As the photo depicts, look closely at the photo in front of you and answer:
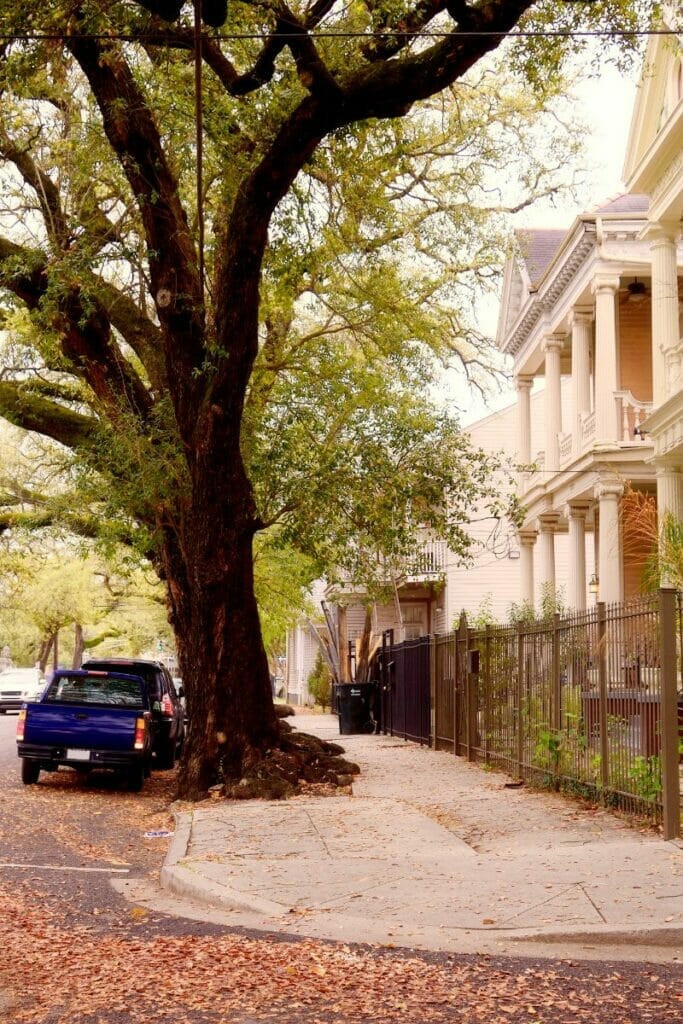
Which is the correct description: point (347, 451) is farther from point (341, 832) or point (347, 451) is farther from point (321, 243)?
point (341, 832)

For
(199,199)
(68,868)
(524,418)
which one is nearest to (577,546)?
(524,418)

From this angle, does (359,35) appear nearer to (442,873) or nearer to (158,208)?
(158,208)

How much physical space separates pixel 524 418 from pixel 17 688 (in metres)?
24.8

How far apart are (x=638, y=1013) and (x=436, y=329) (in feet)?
56.1

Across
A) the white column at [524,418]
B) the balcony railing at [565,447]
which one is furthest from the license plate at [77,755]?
the white column at [524,418]

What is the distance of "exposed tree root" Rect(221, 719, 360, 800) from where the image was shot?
14.7 meters

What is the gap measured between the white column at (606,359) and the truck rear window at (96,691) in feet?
34.9

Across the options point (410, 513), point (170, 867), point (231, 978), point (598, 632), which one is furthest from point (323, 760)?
point (231, 978)

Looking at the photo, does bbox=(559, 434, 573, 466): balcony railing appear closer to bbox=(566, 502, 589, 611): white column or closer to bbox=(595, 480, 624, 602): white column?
bbox=(566, 502, 589, 611): white column

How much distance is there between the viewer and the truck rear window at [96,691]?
1795 cm

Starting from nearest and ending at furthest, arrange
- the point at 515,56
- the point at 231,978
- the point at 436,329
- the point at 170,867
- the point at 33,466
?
the point at 231,978 → the point at 170,867 → the point at 515,56 → the point at 436,329 → the point at 33,466

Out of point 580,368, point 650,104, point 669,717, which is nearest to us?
Answer: point 669,717

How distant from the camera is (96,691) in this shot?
1817cm

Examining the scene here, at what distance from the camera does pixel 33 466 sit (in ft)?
90.3
